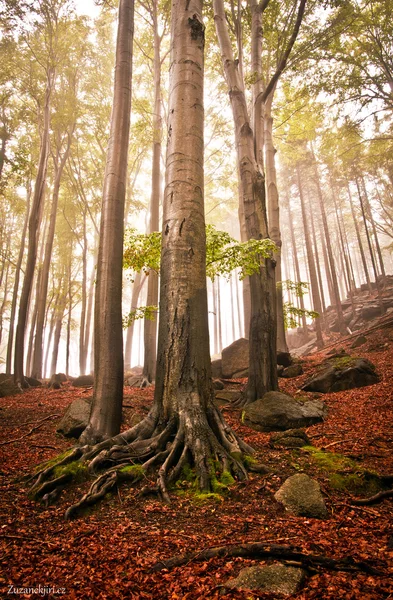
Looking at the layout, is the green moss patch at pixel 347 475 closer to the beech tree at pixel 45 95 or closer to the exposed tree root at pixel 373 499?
the exposed tree root at pixel 373 499

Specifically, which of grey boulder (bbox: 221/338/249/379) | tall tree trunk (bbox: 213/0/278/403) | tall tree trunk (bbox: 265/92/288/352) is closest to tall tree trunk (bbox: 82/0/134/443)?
tall tree trunk (bbox: 213/0/278/403)

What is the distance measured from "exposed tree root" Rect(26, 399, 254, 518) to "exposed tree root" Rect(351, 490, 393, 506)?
1.00 m

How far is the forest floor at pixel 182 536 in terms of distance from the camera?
1762mm

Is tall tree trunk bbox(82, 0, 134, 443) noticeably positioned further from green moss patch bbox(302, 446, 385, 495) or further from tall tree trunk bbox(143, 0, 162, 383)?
tall tree trunk bbox(143, 0, 162, 383)

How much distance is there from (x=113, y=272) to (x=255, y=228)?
13.2 ft

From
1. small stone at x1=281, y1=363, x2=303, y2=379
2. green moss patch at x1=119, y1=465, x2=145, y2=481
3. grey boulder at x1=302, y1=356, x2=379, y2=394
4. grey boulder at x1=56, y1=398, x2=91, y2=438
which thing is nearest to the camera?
green moss patch at x1=119, y1=465, x2=145, y2=481

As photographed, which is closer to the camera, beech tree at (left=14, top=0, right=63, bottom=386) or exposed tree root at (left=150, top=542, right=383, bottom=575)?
exposed tree root at (left=150, top=542, right=383, bottom=575)

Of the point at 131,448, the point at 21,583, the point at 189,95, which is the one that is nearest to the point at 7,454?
the point at 131,448

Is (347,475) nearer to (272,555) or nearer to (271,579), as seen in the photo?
(272,555)

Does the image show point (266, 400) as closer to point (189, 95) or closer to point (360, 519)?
point (360, 519)

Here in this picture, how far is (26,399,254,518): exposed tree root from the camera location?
316 centimetres

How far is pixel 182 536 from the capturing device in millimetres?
2346

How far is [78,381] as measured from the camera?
516 inches

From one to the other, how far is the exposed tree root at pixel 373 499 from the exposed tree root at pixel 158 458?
1.00 meters
